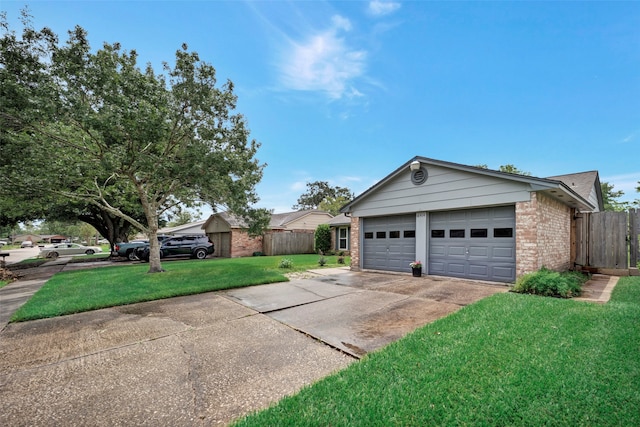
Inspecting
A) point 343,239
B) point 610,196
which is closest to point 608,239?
point 343,239

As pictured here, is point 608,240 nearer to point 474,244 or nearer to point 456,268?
point 474,244

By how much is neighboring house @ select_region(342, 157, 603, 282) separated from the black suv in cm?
1269

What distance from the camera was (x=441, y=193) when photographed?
28.8 feet

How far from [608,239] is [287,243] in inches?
694

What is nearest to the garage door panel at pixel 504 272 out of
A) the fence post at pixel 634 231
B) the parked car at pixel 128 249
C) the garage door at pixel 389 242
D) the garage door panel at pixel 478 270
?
the garage door panel at pixel 478 270

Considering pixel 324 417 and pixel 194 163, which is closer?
pixel 324 417

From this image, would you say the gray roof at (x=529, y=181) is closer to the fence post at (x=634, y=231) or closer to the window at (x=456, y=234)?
the fence post at (x=634, y=231)

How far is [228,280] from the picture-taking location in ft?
27.9

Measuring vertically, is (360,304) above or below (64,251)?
above

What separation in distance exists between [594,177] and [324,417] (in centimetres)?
1864

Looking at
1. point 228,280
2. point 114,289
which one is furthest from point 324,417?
point 114,289

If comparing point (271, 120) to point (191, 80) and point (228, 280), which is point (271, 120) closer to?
point (191, 80)

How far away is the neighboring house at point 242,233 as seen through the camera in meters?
20.9

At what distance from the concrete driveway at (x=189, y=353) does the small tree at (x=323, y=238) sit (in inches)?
557
